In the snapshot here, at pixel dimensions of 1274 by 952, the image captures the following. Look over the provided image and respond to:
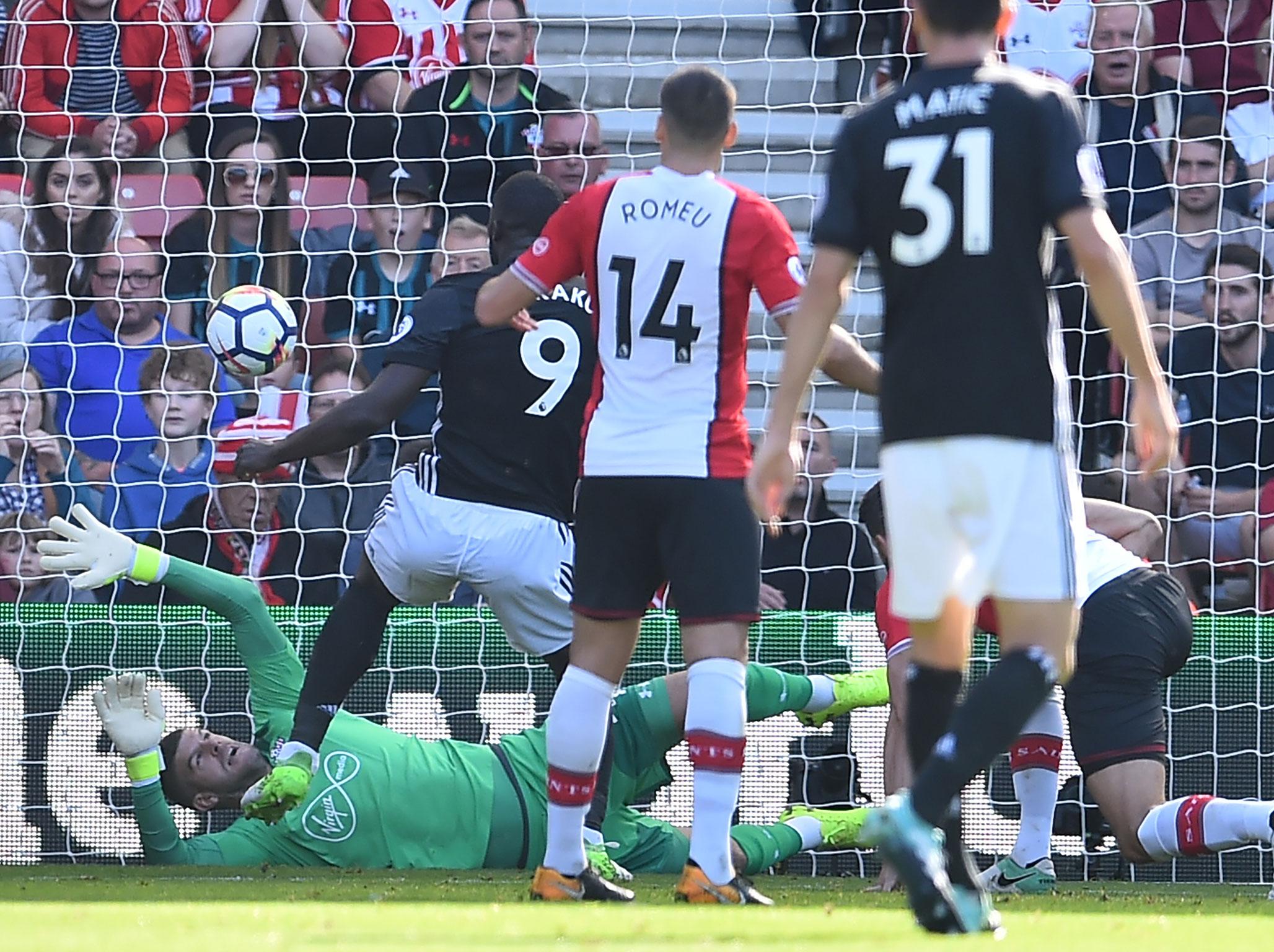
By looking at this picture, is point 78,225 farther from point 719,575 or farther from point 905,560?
point 905,560

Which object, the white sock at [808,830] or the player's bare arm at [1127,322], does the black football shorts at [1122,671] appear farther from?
the player's bare arm at [1127,322]

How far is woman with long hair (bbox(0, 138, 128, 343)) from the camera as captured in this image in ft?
28.1

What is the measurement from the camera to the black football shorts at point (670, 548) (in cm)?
414

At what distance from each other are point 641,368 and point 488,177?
182 inches

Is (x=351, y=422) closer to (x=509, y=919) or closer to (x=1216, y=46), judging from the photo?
Result: (x=509, y=919)

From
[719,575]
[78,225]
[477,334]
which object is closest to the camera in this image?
[719,575]

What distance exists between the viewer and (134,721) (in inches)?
226

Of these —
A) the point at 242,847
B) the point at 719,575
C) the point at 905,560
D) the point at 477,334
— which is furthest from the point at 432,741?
the point at 905,560

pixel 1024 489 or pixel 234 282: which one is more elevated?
pixel 234 282

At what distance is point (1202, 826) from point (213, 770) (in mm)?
2953

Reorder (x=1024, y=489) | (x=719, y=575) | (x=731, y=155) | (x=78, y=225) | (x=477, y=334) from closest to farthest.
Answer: (x=1024, y=489) < (x=719, y=575) < (x=477, y=334) < (x=78, y=225) < (x=731, y=155)

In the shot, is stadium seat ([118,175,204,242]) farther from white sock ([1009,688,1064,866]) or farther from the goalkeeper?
white sock ([1009,688,1064,866])

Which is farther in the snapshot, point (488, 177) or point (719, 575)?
point (488, 177)

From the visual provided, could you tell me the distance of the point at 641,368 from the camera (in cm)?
421
